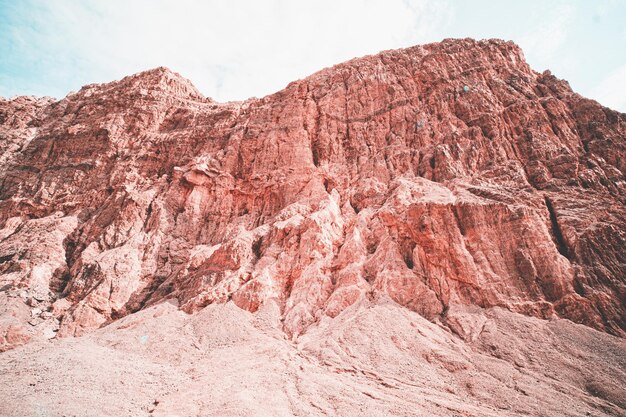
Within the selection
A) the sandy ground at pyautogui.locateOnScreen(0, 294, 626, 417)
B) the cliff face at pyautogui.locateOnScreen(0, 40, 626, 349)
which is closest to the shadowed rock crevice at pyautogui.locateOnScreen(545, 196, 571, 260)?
the cliff face at pyautogui.locateOnScreen(0, 40, 626, 349)

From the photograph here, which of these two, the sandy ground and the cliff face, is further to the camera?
the cliff face

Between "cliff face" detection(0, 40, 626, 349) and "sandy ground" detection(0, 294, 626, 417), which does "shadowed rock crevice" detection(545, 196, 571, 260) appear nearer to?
"cliff face" detection(0, 40, 626, 349)

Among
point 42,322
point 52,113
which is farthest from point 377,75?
point 52,113

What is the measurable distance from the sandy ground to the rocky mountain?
15 centimetres

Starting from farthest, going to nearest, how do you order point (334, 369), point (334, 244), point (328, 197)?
1. point (328, 197)
2. point (334, 244)
3. point (334, 369)

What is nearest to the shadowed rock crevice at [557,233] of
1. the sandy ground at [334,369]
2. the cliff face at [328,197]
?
the cliff face at [328,197]

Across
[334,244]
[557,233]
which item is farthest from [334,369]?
[557,233]

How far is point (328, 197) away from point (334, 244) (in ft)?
21.2

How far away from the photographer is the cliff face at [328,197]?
26.9 metres

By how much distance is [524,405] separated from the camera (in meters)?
17.1

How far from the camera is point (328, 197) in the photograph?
3825cm

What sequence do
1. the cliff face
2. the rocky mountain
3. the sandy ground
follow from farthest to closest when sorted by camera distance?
the cliff face < the rocky mountain < the sandy ground

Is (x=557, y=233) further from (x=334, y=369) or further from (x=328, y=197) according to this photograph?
(x=334, y=369)

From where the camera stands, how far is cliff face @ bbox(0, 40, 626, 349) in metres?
26.9
